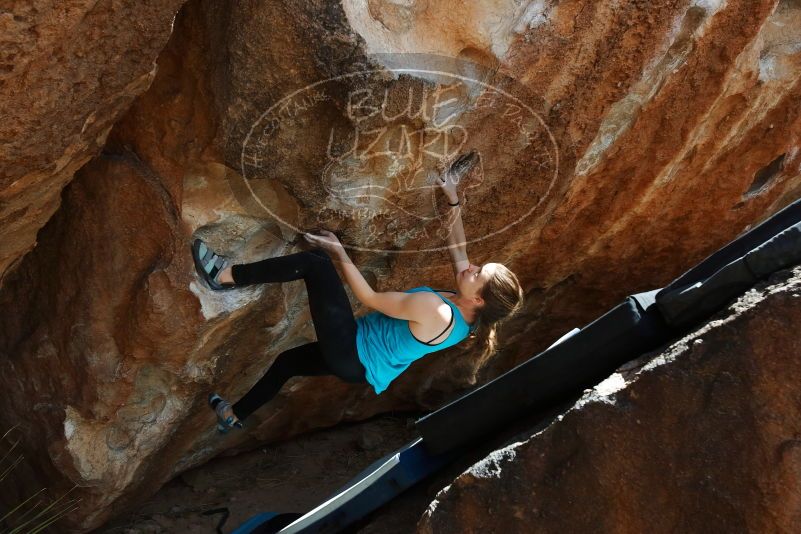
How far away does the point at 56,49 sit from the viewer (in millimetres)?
2354

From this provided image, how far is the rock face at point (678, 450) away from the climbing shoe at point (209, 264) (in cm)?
124

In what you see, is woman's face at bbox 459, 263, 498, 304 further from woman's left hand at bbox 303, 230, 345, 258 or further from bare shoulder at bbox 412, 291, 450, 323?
woman's left hand at bbox 303, 230, 345, 258

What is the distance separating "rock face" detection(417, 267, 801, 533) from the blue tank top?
0.66 meters

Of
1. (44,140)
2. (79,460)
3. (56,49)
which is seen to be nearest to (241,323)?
(79,460)

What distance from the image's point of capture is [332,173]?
3.07 metres

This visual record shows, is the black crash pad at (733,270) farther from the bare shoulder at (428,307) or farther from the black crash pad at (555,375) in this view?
the bare shoulder at (428,307)

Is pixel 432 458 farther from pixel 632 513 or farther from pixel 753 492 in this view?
pixel 753 492

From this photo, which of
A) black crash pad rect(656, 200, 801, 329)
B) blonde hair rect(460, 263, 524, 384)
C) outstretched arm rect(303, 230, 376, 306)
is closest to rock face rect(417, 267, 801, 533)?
black crash pad rect(656, 200, 801, 329)

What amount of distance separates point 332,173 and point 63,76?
0.99 meters

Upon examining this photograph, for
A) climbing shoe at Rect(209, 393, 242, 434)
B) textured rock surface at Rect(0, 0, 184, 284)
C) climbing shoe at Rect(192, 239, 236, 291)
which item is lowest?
climbing shoe at Rect(209, 393, 242, 434)

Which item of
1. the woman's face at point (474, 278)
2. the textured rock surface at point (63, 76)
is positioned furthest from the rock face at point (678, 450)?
the textured rock surface at point (63, 76)

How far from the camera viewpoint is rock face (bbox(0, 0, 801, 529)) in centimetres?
277

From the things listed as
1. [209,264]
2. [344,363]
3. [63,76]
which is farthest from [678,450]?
[63,76]

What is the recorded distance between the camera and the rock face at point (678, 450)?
234cm
